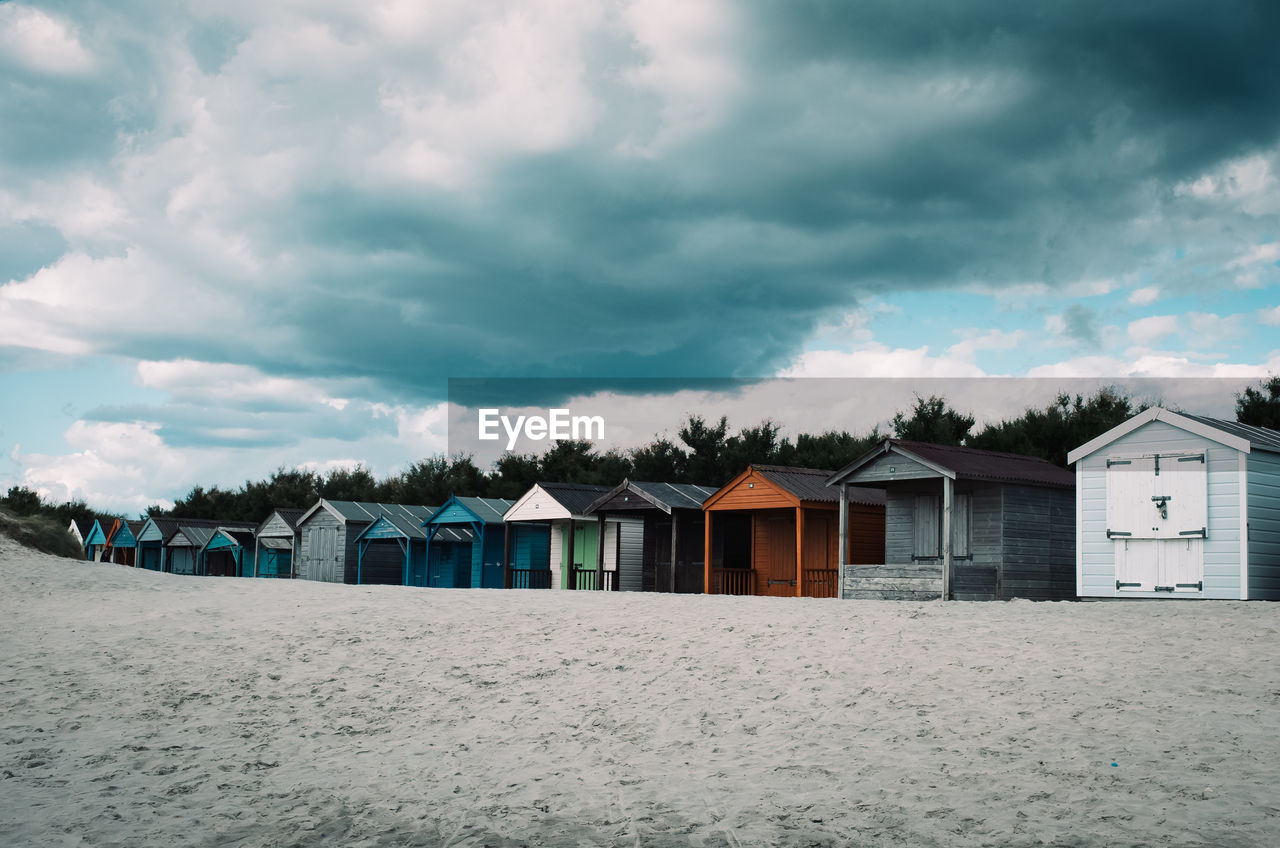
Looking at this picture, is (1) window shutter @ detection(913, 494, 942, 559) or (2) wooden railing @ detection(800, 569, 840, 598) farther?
(2) wooden railing @ detection(800, 569, 840, 598)

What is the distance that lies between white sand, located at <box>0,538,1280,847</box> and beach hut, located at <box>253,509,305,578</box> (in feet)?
94.4

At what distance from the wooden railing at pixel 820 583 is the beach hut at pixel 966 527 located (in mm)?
2832

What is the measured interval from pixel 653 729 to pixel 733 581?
17.7 meters

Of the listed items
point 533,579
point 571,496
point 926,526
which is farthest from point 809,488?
point 533,579

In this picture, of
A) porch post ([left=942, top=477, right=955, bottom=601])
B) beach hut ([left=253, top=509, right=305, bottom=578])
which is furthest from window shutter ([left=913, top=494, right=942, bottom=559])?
beach hut ([left=253, top=509, right=305, bottom=578])

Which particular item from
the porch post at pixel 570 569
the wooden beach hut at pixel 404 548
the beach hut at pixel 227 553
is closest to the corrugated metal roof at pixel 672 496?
the porch post at pixel 570 569

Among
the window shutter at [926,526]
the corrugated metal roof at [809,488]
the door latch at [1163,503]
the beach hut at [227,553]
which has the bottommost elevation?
the beach hut at [227,553]

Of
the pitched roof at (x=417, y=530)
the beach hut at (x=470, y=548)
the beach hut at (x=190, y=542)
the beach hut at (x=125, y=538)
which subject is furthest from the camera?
the beach hut at (x=125, y=538)

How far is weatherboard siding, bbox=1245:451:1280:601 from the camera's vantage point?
16.8 metres

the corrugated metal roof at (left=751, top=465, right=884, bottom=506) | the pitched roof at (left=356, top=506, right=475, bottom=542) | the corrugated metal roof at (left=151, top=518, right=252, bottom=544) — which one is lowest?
the corrugated metal roof at (left=151, top=518, right=252, bottom=544)

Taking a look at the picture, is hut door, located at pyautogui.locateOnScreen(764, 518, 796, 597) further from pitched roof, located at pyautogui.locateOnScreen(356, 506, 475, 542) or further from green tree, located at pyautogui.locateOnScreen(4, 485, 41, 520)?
green tree, located at pyautogui.locateOnScreen(4, 485, 41, 520)

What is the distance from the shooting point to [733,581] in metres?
27.8

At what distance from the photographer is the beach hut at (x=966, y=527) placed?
20.4m

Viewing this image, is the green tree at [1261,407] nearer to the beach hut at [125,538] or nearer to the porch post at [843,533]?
the porch post at [843,533]
